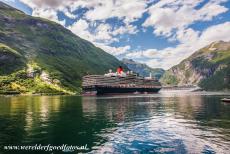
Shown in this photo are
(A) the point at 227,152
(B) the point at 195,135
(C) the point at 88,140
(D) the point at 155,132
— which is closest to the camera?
(A) the point at 227,152

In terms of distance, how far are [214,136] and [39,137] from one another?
2856cm

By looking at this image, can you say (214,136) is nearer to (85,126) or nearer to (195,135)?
(195,135)

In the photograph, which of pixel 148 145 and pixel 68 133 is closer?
pixel 148 145

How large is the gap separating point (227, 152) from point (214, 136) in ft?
37.2

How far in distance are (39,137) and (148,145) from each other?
1787 cm

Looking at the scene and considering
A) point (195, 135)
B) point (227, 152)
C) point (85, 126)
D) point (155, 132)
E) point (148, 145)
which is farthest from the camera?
point (85, 126)

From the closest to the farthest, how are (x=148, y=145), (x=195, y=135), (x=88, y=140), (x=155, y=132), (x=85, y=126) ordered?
1. (x=148, y=145)
2. (x=88, y=140)
3. (x=195, y=135)
4. (x=155, y=132)
5. (x=85, y=126)

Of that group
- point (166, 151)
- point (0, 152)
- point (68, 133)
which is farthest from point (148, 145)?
point (0, 152)

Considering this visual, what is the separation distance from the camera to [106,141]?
46.0m

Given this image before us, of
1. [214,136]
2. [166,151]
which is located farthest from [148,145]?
[214,136]

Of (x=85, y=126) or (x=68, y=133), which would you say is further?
(x=85, y=126)

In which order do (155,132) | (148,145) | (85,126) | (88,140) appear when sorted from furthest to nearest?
(85,126) → (155,132) → (88,140) → (148,145)

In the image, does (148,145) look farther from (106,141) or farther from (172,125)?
(172,125)

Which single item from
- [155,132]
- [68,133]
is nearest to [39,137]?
[68,133]
